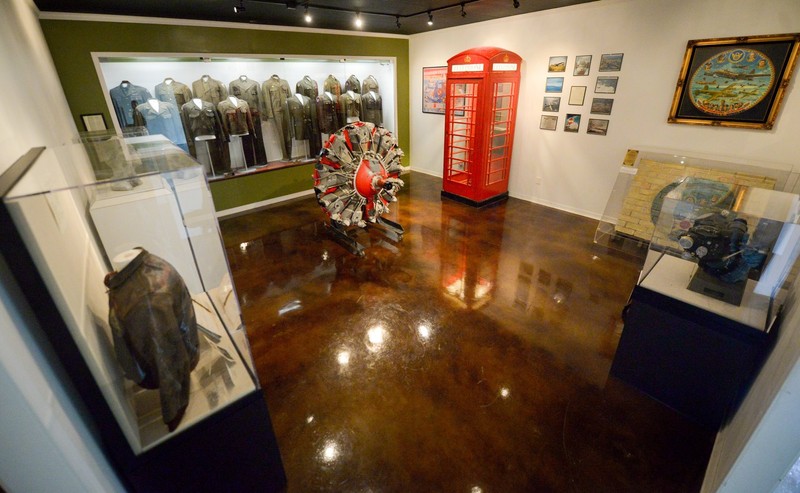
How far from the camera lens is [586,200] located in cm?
520

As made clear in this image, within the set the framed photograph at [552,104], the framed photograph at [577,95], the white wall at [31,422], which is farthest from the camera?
the framed photograph at [552,104]

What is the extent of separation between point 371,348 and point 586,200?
4.11m

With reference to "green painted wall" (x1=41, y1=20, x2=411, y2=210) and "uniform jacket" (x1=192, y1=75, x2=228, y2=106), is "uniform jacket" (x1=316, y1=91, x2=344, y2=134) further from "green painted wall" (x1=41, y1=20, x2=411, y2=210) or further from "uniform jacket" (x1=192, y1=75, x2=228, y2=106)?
"uniform jacket" (x1=192, y1=75, x2=228, y2=106)

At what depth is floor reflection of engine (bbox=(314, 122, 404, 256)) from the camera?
162 inches

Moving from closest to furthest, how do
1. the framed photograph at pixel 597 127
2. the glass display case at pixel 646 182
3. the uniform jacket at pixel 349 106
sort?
the glass display case at pixel 646 182 < the framed photograph at pixel 597 127 < the uniform jacket at pixel 349 106

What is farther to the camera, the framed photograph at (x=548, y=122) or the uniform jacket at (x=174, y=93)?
the framed photograph at (x=548, y=122)

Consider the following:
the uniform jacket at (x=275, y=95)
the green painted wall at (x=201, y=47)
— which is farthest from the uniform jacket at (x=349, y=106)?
the uniform jacket at (x=275, y=95)

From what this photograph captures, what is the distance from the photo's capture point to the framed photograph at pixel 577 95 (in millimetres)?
4836

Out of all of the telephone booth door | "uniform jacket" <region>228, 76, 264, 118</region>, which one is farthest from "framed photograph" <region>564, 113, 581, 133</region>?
"uniform jacket" <region>228, 76, 264, 118</region>

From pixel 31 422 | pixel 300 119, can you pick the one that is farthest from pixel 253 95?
pixel 31 422

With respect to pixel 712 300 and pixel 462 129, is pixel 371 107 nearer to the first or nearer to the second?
pixel 462 129

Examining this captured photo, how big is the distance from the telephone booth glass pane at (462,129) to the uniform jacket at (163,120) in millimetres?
3997

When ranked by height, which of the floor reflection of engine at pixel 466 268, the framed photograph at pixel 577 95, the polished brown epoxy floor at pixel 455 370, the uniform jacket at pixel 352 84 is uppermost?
the uniform jacket at pixel 352 84

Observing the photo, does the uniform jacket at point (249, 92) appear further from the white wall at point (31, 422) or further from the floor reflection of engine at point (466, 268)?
the white wall at point (31, 422)
